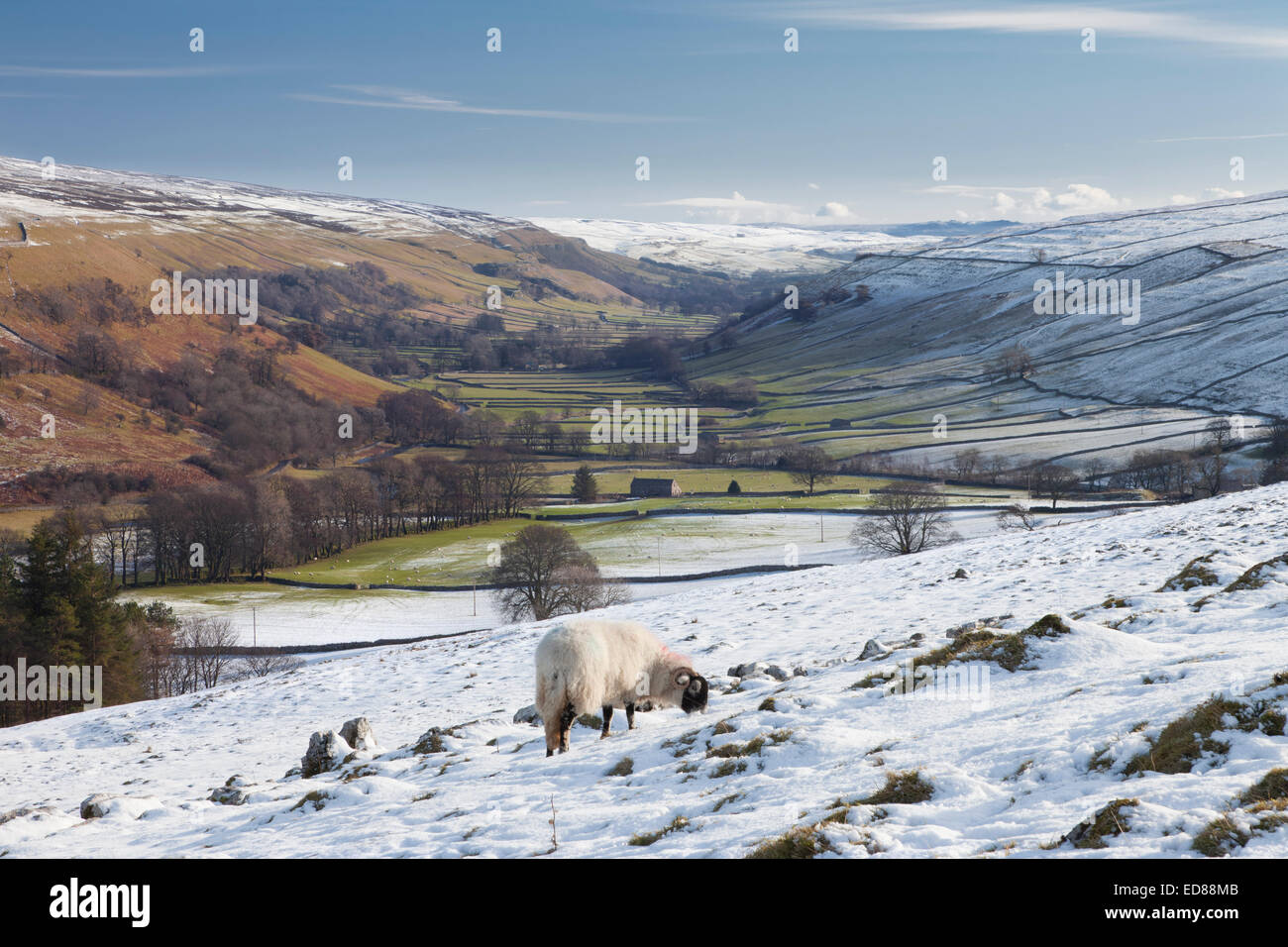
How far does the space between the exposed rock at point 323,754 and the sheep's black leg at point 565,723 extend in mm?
4966

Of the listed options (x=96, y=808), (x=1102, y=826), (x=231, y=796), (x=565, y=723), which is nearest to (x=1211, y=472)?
(x=565, y=723)

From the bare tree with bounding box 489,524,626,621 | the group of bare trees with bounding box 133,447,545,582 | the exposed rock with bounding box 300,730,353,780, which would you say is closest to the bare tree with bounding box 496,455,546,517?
the group of bare trees with bounding box 133,447,545,582

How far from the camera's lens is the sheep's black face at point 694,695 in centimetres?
1376

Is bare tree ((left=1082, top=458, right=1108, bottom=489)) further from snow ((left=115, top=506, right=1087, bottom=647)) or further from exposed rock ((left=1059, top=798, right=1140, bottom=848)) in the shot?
exposed rock ((left=1059, top=798, right=1140, bottom=848))

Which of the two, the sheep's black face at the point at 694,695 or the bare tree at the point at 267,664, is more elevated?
the sheep's black face at the point at 694,695

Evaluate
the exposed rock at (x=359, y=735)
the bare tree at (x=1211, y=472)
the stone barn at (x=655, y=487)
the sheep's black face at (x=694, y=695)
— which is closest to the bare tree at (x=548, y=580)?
the exposed rock at (x=359, y=735)

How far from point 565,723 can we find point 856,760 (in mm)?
4886

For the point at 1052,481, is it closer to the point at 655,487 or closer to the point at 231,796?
the point at 655,487

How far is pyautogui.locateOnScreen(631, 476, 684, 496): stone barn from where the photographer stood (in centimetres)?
11862

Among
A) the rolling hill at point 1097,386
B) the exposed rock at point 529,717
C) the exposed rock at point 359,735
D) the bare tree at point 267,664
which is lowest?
the bare tree at point 267,664

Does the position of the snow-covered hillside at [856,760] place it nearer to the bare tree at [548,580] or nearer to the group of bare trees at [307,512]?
the bare tree at [548,580]

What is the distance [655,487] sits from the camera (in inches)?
4722

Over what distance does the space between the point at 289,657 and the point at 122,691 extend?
14.8 m

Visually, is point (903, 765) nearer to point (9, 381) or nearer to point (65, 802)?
point (65, 802)
